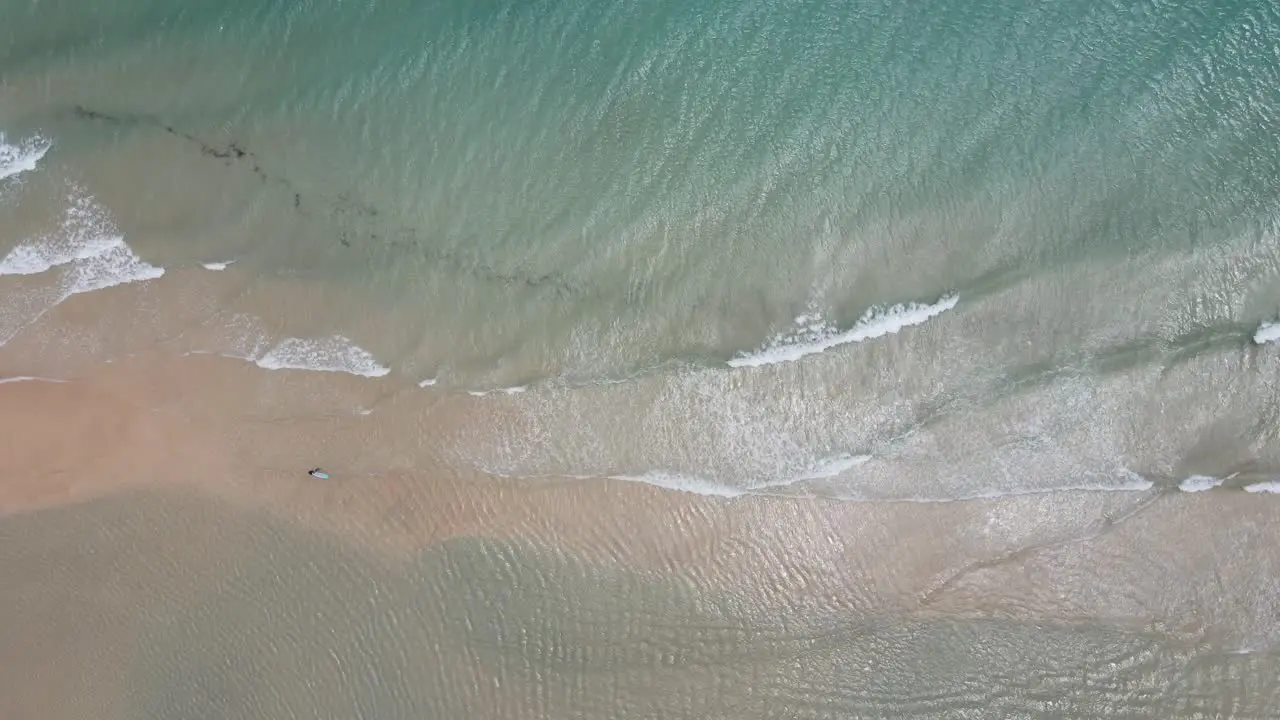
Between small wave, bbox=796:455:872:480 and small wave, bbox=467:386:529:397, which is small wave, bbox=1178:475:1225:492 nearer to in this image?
small wave, bbox=796:455:872:480

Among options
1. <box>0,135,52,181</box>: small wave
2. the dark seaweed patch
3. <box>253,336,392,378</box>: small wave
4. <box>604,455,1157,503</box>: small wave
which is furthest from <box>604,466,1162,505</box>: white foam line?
<box>0,135,52,181</box>: small wave

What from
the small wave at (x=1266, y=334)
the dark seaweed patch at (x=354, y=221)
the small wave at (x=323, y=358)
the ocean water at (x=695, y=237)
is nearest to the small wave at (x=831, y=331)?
the ocean water at (x=695, y=237)

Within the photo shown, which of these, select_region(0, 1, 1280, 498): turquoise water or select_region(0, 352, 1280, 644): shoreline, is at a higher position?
select_region(0, 1, 1280, 498): turquoise water

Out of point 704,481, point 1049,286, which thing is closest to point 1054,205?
point 1049,286

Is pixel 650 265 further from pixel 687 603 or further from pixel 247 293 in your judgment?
pixel 247 293

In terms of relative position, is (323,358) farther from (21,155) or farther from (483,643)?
(21,155)

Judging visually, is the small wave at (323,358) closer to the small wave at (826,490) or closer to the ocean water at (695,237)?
the ocean water at (695,237)
